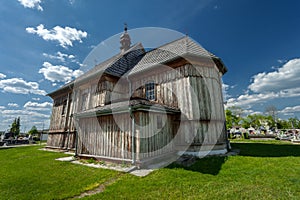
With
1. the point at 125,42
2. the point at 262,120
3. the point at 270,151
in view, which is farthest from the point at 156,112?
the point at 262,120

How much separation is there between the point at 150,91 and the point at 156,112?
3.17 meters

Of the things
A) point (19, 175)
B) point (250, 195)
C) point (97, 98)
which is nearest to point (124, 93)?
point (97, 98)

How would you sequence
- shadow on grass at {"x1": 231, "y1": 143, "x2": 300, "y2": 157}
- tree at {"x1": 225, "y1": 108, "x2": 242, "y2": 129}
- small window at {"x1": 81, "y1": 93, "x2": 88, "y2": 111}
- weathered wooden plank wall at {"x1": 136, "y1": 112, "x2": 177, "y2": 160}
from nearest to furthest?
1. weathered wooden plank wall at {"x1": 136, "y1": 112, "x2": 177, "y2": 160}
2. shadow on grass at {"x1": 231, "y1": 143, "x2": 300, "y2": 157}
3. small window at {"x1": 81, "y1": 93, "x2": 88, "y2": 111}
4. tree at {"x1": 225, "y1": 108, "x2": 242, "y2": 129}

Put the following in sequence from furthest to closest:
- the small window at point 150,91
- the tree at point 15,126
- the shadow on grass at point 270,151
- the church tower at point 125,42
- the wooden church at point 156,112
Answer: the tree at point 15,126 → the church tower at point 125,42 → the small window at point 150,91 → the shadow on grass at point 270,151 → the wooden church at point 156,112

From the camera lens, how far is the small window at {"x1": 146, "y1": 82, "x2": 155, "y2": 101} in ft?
32.5

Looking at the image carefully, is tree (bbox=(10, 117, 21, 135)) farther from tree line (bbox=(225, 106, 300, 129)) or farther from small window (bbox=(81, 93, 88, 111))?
tree line (bbox=(225, 106, 300, 129))

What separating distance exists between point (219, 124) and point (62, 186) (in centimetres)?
795

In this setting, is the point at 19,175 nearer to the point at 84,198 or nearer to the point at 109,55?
the point at 84,198

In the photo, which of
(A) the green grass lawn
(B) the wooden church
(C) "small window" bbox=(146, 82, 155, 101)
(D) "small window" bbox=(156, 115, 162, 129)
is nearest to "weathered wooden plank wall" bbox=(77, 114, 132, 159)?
(B) the wooden church

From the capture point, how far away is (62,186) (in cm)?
438

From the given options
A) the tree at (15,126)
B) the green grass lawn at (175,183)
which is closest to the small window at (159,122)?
the green grass lawn at (175,183)

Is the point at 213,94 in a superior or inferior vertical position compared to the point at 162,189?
superior

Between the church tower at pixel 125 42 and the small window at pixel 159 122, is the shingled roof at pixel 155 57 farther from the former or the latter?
the small window at pixel 159 122

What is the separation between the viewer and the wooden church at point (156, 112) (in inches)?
258
